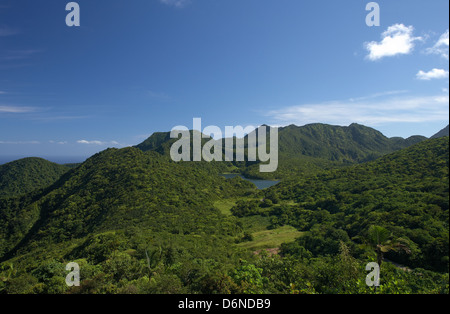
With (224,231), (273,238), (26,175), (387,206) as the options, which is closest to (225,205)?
(224,231)

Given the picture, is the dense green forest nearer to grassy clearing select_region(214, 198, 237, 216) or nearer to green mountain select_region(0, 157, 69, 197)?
grassy clearing select_region(214, 198, 237, 216)

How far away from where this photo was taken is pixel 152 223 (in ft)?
173

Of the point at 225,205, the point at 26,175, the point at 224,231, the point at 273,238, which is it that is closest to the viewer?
the point at 273,238

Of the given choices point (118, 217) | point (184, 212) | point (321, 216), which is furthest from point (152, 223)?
point (321, 216)

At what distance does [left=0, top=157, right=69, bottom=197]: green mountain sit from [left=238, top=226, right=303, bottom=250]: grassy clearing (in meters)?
147

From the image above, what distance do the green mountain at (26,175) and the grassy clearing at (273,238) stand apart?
14651 centimetres

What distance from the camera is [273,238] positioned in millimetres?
51031

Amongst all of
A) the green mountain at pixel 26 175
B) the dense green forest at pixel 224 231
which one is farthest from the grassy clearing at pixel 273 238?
the green mountain at pixel 26 175

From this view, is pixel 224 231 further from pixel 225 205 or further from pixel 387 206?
pixel 387 206

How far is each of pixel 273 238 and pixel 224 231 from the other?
43.6 feet
